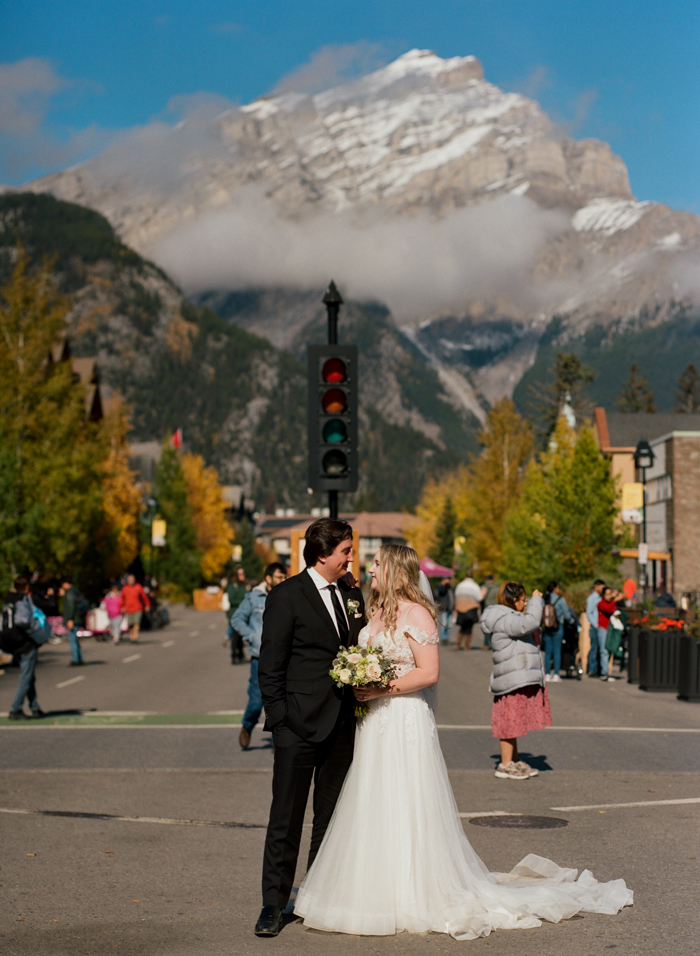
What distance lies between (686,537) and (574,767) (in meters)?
42.6

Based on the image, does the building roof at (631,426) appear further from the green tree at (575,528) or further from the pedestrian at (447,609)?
the pedestrian at (447,609)

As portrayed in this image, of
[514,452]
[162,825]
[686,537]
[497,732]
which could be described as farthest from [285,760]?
[514,452]

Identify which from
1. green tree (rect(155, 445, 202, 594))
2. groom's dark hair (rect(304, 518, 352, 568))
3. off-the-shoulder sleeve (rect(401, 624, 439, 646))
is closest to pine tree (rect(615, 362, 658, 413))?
green tree (rect(155, 445, 202, 594))

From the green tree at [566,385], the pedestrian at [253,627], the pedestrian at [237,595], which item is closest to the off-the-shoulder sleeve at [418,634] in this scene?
the pedestrian at [253,627]

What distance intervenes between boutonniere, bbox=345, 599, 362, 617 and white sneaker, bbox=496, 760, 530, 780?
541cm

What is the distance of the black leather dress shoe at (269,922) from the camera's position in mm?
5879

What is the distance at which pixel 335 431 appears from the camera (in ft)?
38.5

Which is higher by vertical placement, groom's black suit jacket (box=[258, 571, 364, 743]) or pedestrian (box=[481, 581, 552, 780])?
groom's black suit jacket (box=[258, 571, 364, 743])

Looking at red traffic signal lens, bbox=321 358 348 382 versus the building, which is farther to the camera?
the building

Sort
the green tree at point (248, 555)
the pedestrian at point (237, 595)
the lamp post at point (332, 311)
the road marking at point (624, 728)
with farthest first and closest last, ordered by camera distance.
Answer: the green tree at point (248, 555)
the pedestrian at point (237, 595)
the road marking at point (624, 728)
the lamp post at point (332, 311)

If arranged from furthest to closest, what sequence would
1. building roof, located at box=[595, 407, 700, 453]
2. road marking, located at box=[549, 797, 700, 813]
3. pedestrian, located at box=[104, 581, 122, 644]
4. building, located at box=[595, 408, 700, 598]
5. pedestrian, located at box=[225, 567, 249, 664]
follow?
1. building roof, located at box=[595, 407, 700, 453]
2. building, located at box=[595, 408, 700, 598]
3. pedestrian, located at box=[104, 581, 122, 644]
4. pedestrian, located at box=[225, 567, 249, 664]
5. road marking, located at box=[549, 797, 700, 813]

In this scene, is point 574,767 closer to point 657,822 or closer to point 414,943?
point 657,822

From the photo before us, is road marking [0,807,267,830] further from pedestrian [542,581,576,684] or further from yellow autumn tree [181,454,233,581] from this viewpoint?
yellow autumn tree [181,454,233,581]

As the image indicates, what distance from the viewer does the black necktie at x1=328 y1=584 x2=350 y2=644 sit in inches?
243
